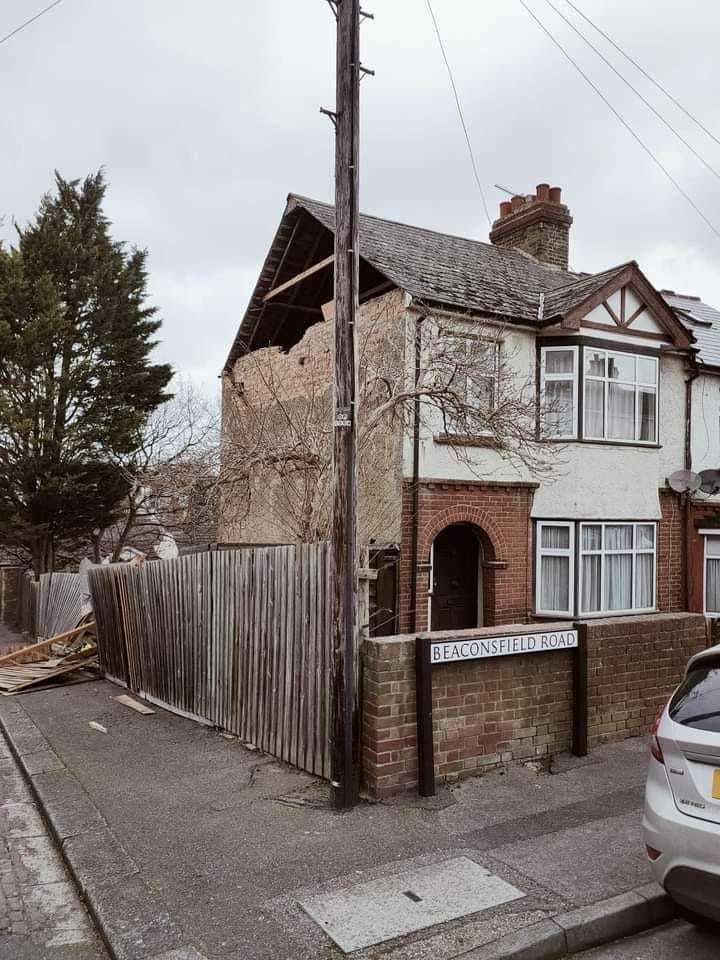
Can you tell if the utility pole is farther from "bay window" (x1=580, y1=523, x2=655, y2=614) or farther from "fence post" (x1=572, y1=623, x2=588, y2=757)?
"bay window" (x1=580, y1=523, x2=655, y2=614)

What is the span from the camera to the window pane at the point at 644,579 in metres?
14.6

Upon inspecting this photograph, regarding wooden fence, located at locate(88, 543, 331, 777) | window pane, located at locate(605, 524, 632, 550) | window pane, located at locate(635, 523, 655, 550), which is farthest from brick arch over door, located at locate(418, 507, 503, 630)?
wooden fence, located at locate(88, 543, 331, 777)

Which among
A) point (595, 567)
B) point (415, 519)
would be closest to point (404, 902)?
point (415, 519)

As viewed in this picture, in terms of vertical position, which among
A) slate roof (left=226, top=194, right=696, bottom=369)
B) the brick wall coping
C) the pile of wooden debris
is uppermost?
slate roof (left=226, top=194, right=696, bottom=369)

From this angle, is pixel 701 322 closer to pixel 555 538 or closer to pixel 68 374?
pixel 555 538

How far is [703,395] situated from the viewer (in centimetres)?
1557

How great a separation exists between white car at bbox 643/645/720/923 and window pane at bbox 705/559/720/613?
12.5 metres

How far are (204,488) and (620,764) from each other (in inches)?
283

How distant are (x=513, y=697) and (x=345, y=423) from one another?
2.81 meters

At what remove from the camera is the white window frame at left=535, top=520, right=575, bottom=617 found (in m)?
13.6

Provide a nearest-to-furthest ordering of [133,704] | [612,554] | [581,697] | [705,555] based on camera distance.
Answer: [581,697]
[133,704]
[612,554]
[705,555]

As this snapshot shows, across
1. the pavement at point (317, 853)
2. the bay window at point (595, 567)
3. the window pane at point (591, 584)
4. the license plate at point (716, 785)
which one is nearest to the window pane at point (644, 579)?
the bay window at point (595, 567)

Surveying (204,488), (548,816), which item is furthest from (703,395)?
(548,816)

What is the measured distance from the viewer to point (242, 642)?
7699 mm
